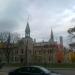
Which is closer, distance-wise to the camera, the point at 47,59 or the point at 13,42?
the point at 13,42

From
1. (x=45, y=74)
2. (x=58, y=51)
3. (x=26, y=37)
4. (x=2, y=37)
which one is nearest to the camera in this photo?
(x=45, y=74)

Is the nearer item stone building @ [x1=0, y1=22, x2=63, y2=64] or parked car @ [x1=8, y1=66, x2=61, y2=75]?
parked car @ [x1=8, y1=66, x2=61, y2=75]

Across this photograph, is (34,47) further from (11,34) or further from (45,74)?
(45,74)

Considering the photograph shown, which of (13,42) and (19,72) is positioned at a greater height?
(13,42)

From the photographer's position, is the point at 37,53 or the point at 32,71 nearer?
the point at 32,71

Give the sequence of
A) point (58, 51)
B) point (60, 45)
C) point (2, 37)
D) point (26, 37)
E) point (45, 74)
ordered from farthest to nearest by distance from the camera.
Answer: point (60, 45)
point (58, 51)
point (26, 37)
point (2, 37)
point (45, 74)

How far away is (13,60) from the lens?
125 metres

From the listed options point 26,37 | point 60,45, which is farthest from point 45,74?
point 60,45

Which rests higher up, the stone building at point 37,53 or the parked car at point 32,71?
the stone building at point 37,53

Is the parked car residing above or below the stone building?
below

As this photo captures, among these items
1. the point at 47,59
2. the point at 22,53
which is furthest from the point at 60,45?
the point at 22,53

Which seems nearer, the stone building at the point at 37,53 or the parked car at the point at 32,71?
the parked car at the point at 32,71

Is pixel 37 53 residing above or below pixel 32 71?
above

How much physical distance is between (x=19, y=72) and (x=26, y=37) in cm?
9313
